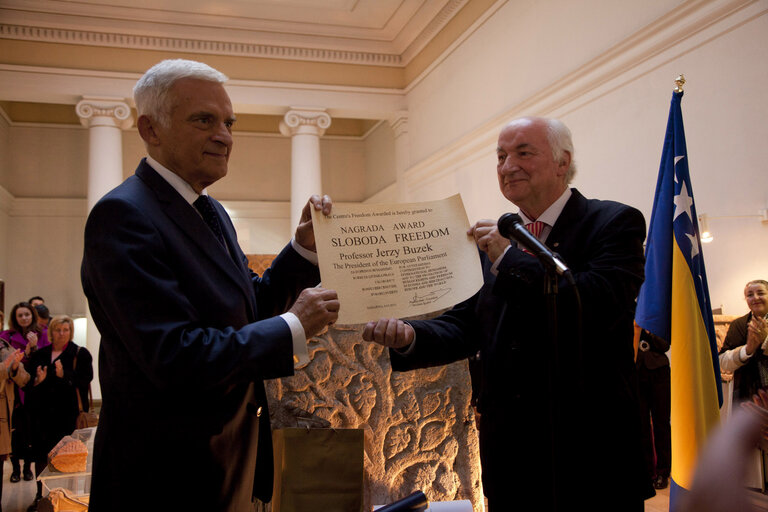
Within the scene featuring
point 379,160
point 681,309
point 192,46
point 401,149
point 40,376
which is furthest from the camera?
point 379,160

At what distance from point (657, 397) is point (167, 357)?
14.1ft

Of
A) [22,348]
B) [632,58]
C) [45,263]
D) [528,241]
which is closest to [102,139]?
[45,263]

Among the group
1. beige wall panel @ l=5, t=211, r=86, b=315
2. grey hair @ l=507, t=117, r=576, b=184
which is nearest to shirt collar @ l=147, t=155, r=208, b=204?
grey hair @ l=507, t=117, r=576, b=184

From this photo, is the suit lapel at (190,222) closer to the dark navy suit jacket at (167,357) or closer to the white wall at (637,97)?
the dark navy suit jacket at (167,357)

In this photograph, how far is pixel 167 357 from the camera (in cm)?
121

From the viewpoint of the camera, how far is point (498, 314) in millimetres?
1744

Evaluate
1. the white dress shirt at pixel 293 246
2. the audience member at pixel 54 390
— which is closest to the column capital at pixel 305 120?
the audience member at pixel 54 390

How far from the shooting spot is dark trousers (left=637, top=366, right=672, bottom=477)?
457 cm

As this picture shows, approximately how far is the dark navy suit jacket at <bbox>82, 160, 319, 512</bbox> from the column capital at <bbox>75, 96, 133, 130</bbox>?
8159 mm

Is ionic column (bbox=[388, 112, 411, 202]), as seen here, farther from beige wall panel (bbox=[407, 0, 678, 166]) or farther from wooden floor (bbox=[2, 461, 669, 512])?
wooden floor (bbox=[2, 461, 669, 512])

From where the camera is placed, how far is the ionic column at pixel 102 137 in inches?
340

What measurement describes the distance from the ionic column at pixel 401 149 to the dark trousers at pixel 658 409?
5856mm

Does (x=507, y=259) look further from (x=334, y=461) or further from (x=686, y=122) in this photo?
(x=686, y=122)

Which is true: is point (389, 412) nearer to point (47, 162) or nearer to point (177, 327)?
point (177, 327)
